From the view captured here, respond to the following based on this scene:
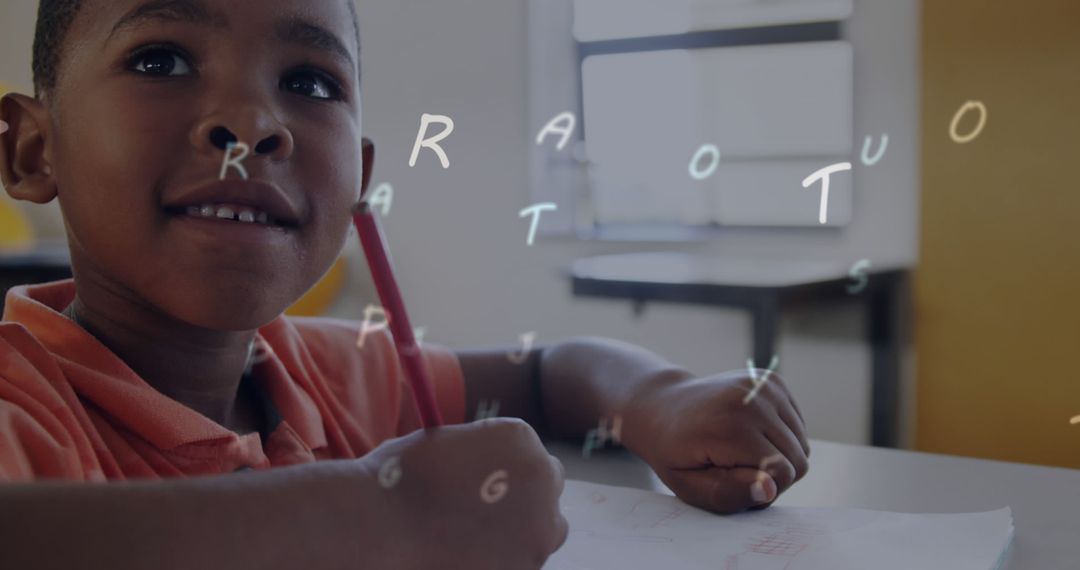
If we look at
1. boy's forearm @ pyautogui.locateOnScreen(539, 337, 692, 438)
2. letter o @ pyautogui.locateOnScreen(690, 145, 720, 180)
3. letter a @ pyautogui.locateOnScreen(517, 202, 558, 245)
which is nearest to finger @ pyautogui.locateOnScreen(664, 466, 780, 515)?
boy's forearm @ pyautogui.locateOnScreen(539, 337, 692, 438)

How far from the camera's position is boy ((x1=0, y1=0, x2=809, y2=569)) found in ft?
1.07

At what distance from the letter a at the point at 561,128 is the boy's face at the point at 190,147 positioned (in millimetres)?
2201

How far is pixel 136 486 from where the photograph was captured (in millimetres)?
321

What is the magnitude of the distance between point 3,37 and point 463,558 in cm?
307

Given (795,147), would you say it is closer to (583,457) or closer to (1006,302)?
(1006,302)

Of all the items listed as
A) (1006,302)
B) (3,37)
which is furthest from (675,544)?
(3,37)

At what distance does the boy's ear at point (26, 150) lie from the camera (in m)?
0.49

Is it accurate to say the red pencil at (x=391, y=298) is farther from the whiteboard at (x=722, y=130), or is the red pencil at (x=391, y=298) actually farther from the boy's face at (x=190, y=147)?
the whiteboard at (x=722, y=130)

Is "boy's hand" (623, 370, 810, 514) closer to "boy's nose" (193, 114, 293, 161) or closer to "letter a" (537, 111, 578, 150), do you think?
"boy's nose" (193, 114, 293, 161)

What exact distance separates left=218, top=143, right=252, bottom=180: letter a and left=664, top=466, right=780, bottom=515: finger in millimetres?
276

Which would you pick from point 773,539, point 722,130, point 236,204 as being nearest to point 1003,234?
point 722,130

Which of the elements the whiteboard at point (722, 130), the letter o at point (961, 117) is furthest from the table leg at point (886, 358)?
the letter o at point (961, 117)

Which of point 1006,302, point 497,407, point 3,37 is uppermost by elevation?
point 3,37

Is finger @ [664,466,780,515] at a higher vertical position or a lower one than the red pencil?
lower
